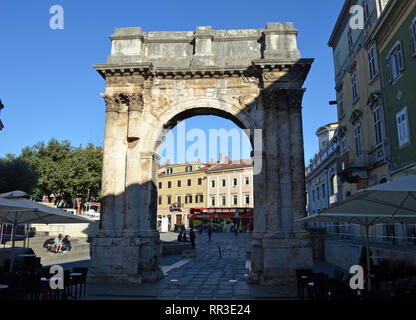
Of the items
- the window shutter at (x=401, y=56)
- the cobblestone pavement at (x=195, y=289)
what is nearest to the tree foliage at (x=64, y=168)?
the cobblestone pavement at (x=195, y=289)

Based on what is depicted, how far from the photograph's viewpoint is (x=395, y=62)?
15.2m

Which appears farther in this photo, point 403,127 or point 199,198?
point 199,198

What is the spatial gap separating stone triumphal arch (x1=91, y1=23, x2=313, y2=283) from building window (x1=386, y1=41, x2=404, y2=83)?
17.4ft

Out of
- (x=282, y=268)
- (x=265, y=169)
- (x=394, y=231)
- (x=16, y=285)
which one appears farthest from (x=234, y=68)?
(x=394, y=231)

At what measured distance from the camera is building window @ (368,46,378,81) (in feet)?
56.6

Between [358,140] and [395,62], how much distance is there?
6039 millimetres

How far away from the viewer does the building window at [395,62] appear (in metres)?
14.5

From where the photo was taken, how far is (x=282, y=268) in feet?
35.9

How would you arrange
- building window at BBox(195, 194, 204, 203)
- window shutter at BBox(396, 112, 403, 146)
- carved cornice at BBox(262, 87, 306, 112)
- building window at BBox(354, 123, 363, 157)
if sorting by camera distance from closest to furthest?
carved cornice at BBox(262, 87, 306, 112), window shutter at BBox(396, 112, 403, 146), building window at BBox(354, 123, 363, 157), building window at BBox(195, 194, 204, 203)

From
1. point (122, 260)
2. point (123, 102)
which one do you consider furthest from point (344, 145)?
A: point (122, 260)

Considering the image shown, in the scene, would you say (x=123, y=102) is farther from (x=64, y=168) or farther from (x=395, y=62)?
(x=64, y=168)

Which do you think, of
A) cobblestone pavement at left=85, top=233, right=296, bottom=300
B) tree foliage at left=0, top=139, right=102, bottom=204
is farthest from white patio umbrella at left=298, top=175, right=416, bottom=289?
tree foliage at left=0, top=139, right=102, bottom=204

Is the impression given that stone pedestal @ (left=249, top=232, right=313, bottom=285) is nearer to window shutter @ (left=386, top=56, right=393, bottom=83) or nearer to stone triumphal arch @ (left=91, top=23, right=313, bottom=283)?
stone triumphal arch @ (left=91, top=23, right=313, bottom=283)
